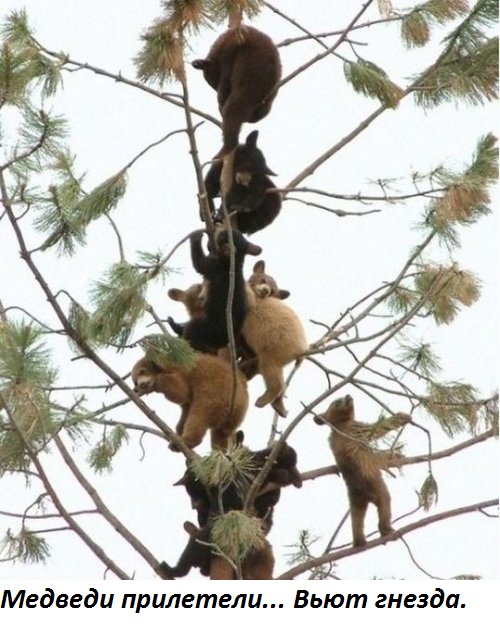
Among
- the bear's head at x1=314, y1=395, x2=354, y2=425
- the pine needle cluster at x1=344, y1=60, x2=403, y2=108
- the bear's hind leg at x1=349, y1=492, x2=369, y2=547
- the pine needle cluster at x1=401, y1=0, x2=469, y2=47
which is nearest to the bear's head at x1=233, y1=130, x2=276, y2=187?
the pine needle cluster at x1=344, y1=60, x2=403, y2=108

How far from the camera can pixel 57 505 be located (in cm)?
535

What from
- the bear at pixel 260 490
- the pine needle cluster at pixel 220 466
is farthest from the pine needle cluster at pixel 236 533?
the bear at pixel 260 490

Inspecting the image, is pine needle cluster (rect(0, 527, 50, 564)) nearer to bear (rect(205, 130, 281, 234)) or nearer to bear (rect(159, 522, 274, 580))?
bear (rect(159, 522, 274, 580))

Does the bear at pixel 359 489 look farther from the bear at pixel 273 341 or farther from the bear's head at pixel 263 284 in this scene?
the bear's head at pixel 263 284

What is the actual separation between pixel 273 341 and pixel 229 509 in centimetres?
76

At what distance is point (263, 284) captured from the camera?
6262 mm

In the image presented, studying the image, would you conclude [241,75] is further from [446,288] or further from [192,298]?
[446,288]

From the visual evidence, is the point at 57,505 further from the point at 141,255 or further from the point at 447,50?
the point at 447,50

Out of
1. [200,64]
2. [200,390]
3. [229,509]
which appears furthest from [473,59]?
[229,509]

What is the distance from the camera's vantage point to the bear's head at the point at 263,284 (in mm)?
6203

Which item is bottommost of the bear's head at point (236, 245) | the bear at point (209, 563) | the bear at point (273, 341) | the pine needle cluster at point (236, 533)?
the pine needle cluster at point (236, 533)

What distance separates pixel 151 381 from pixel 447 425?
1.30m

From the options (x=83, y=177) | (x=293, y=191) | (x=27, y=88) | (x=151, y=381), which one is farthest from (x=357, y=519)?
(x=27, y=88)

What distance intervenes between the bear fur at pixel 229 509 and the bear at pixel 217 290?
1.54ft
